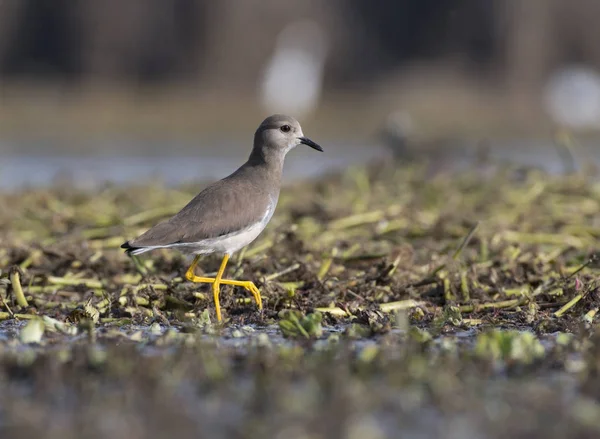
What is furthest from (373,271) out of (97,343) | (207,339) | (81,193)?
(81,193)

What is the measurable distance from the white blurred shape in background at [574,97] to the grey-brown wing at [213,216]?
67.2ft

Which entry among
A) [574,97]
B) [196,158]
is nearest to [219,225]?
[196,158]

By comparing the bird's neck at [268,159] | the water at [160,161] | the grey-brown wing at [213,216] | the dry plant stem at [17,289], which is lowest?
the water at [160,161]

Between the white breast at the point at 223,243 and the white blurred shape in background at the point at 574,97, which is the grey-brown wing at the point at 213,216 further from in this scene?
the white blurred shape in background at the point at 574,97

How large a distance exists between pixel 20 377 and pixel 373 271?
10.2 feet

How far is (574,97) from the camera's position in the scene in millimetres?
28328

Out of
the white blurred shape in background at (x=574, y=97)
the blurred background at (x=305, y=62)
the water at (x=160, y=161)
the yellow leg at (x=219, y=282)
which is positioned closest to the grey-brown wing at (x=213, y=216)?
the yellow leg at (x=219, y=282)

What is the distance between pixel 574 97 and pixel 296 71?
813cm

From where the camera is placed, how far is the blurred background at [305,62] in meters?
27.4

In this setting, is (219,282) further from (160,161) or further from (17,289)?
(160,161)

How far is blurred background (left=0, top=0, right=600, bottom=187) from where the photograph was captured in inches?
1078

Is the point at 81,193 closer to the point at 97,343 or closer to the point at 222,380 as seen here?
the point at 97,343

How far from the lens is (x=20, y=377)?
193 inches

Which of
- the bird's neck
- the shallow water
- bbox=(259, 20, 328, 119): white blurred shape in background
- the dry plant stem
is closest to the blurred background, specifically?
bbox=(259, 20, 328, 119): white blurred shape in background
